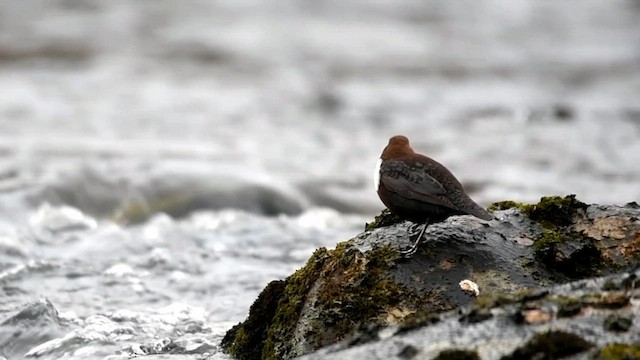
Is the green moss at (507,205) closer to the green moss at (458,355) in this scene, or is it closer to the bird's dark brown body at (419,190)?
the bird's dark brown body at (419,190)

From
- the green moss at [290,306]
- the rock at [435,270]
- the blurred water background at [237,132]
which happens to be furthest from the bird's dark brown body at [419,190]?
the blurred water background at [237,132]

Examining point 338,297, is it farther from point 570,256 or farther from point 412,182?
point 570,256

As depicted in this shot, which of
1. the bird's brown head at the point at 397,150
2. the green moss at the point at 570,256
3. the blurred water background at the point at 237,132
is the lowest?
the green moss at the point at 570,256

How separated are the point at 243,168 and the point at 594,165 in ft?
13.9

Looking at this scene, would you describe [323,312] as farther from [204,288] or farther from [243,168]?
[243,168]

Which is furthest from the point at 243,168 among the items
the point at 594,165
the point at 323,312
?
the point at 323,312

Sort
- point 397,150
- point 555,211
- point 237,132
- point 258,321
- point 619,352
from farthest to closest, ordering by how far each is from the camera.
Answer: point 237,132, point 397,150, point 258,321, point 555,211, point 619,352

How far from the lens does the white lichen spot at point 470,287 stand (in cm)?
464

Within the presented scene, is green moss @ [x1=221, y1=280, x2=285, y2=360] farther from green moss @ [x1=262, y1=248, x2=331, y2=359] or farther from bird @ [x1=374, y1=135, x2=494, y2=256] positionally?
bird @ [x1=374, y1=135, x2=494, y2=256]

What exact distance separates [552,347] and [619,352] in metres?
0.20

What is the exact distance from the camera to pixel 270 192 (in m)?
11.2

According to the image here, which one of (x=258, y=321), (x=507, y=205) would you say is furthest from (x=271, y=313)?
(x=507, y=205)

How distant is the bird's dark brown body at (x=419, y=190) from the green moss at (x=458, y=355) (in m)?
1.74

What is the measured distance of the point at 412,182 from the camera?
5266mm
